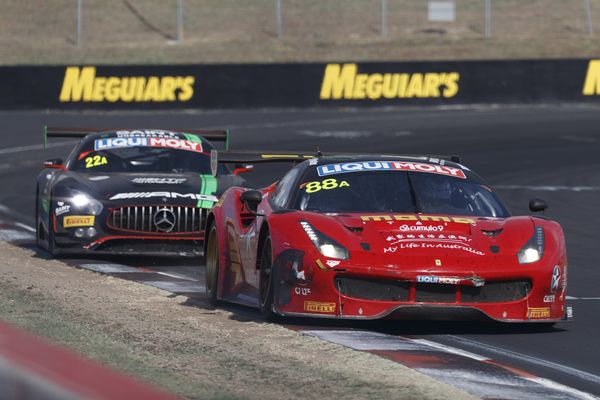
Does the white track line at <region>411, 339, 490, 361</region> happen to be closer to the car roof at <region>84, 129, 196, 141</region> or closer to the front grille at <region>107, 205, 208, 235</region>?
the front grille at <region>107, 205, 208, 235</region>

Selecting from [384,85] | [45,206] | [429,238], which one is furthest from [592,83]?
[429,238]

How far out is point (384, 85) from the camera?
104ft

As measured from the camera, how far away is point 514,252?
8.79 metres

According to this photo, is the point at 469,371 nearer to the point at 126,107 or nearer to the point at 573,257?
the point at 573,257

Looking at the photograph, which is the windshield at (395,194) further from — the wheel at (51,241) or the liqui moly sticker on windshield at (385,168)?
the wheel at (51,241)

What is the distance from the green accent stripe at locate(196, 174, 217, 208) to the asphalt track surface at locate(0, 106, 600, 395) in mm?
3348

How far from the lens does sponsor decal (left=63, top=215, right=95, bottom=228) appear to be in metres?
13.2

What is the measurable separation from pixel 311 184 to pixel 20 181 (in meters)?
12.9

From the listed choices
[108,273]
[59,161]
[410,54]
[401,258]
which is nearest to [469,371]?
[401,258]

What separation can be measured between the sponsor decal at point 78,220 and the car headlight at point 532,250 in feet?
17.5

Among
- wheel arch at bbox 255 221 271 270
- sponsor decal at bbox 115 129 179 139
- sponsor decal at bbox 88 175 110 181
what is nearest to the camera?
wheel arch at bbox 255 221 271 270

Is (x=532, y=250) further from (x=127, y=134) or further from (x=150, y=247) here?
(x=127, y=134)

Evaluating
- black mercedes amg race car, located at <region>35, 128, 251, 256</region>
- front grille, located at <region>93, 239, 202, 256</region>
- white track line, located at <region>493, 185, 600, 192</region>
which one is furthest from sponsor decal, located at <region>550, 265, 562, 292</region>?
white track line, located at <region>493, 185, 600, 192</region>

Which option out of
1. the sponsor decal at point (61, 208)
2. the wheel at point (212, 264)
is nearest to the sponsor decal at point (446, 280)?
the wheel at point (212, 264)
